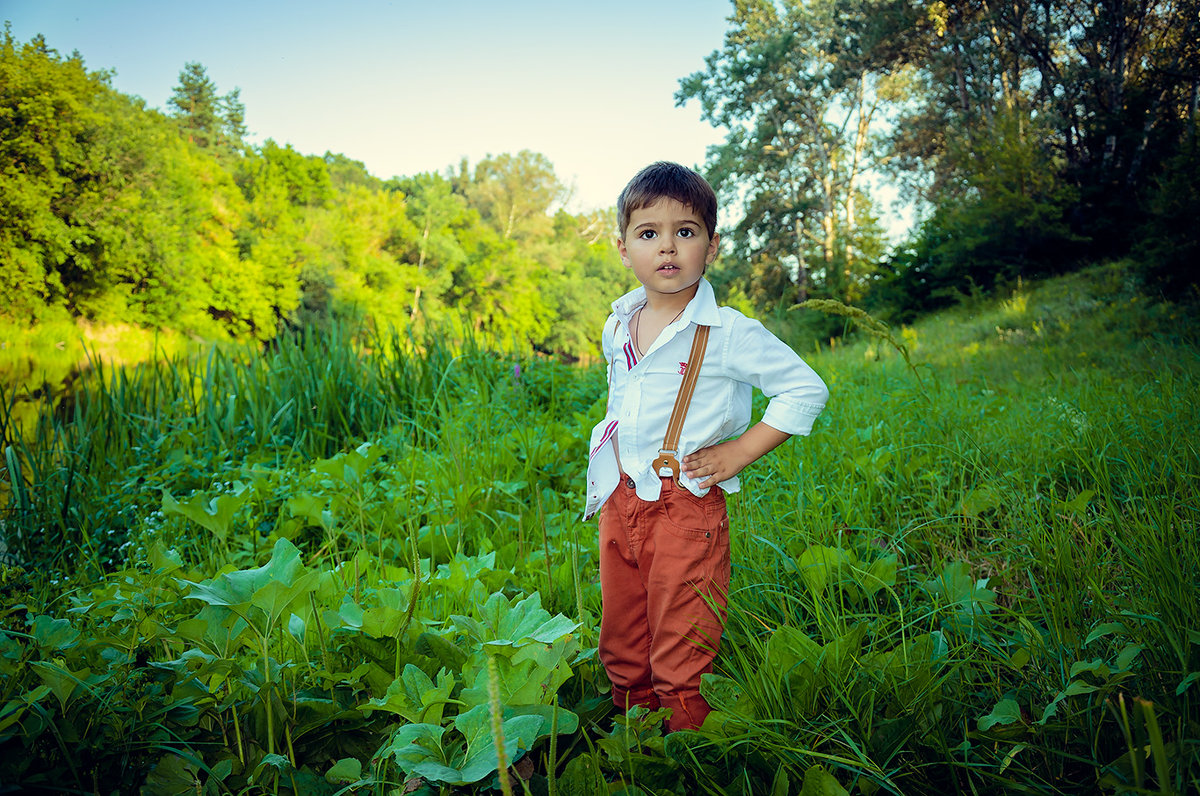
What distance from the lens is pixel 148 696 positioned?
1.09 metres

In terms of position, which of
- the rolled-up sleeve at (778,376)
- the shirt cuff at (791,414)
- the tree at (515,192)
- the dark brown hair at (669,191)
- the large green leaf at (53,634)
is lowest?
the large green leaf at (53,634)

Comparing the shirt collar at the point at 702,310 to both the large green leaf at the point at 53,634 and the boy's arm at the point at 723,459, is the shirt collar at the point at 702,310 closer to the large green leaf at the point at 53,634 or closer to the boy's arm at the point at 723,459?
the boy's arm at the point at 723,459

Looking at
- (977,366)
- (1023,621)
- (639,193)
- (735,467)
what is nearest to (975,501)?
(1023,621)

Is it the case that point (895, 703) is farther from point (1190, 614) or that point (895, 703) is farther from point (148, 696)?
point (148, 696)

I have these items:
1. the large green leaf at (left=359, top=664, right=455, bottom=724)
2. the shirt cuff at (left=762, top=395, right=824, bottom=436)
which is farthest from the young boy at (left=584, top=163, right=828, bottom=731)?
the large green leaf at (left=359, top=664, right=455, bottom=724)

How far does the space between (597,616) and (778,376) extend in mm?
933

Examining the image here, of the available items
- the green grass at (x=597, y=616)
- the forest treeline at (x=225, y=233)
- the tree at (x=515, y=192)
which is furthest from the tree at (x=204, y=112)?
the green grass at (x=597, y=616)

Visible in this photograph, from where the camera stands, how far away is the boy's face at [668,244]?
4.97 feet

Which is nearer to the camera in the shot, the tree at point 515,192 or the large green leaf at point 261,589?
the large green leaf at point 261,589

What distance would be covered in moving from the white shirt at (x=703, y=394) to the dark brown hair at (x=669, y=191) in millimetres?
182

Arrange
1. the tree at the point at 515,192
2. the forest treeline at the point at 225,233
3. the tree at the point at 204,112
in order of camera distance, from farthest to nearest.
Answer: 1. the tree at the point at 515,192
2. the tree at the point at 204,112
3. the forest treeline at the point at 225,233

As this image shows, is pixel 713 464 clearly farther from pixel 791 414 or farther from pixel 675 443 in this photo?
pixel 791 414

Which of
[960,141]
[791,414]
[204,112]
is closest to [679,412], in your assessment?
[791,414]

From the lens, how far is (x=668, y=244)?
60.1 inches
